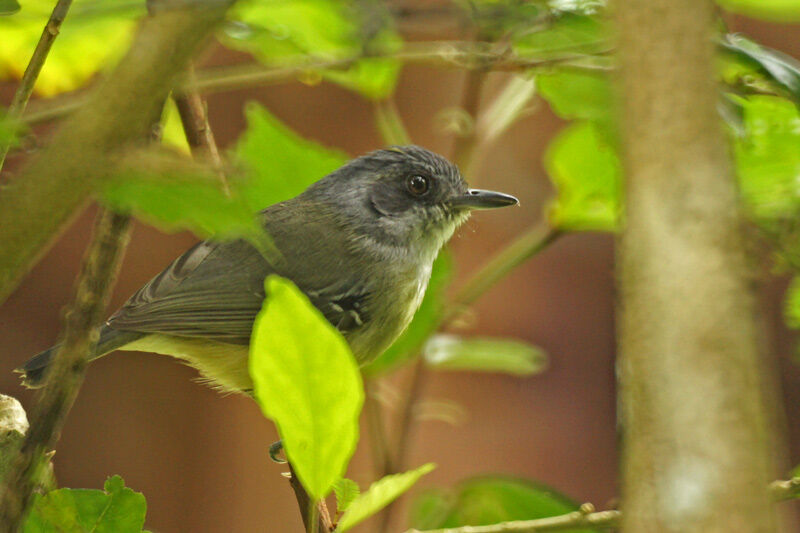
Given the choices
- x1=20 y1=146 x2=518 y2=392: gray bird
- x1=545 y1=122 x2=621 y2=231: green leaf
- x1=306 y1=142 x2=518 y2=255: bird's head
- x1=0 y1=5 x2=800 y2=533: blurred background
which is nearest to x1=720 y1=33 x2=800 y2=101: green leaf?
x1=545 y1=122 x2=621 y2=231: green leaf

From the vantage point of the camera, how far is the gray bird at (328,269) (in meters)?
1.43

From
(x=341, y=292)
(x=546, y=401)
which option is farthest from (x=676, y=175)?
(x=546, y=401)

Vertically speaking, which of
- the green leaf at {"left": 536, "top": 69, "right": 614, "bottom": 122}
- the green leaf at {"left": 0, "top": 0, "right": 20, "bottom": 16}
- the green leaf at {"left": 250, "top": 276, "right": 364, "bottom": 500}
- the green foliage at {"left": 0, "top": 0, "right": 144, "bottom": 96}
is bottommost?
the green leaf at {"left": 250, "top": 276, "right": 364, "bottom": 500}

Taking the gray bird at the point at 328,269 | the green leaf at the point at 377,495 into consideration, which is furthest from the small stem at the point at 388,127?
the green leaf at the point at 377,495

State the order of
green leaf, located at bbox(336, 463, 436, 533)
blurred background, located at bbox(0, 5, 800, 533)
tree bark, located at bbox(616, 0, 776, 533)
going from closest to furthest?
tree bark, located at bbox(616, 0, 776, 533)
green leaf, located at bbox(336, 463, 436, 533)
blurred background, located at bbox(0, 5, 800, 533)

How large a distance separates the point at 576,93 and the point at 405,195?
3.15 feet

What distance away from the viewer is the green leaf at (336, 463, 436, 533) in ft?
2.05

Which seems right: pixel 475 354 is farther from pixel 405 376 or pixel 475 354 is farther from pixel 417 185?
pixel 405 376

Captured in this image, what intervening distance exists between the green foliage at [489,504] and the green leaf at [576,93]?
1.38 feet

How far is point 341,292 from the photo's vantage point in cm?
150

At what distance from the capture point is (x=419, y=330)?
3.69 ft

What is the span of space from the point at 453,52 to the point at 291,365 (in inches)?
18.3

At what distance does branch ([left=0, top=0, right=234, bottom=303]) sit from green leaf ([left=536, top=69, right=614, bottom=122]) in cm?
53

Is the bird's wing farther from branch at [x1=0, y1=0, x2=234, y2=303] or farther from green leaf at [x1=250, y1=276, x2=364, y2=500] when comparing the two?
branch at [x1=0, y1=0, x2=234, y2=303]
